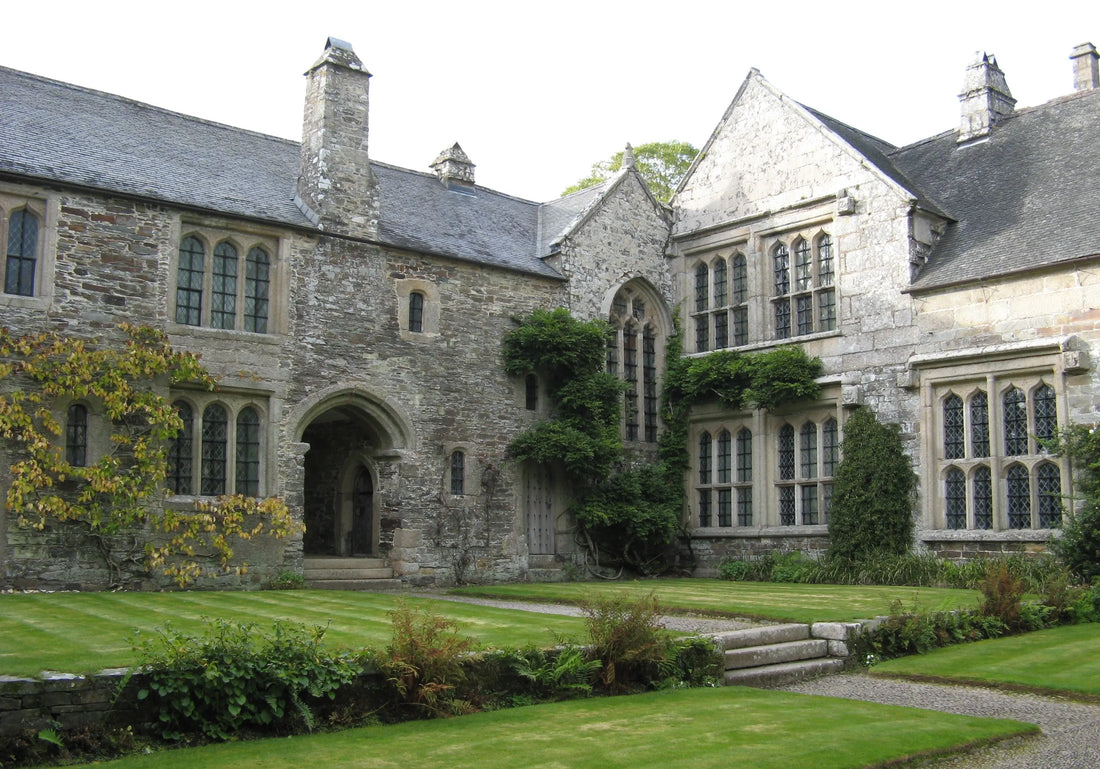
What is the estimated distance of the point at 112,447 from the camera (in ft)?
54.1

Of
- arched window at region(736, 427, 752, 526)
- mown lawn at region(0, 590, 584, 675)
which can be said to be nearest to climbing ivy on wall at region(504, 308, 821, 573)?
arched window at region(736, 427, 752, 526)

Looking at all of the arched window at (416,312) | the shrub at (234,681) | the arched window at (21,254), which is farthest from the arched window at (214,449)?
the shrub at (234,681)

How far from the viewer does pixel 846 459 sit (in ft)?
66.6

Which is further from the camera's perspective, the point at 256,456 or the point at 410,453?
the point at 410,453

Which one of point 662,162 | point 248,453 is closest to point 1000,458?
point 248,453

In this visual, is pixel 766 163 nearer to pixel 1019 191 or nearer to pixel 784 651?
pixel 1019 191

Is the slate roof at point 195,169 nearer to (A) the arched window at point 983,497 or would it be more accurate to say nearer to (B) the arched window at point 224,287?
(B) the arched window at point 224,287

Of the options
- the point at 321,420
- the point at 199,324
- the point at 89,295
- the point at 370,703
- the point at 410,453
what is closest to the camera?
the point at 370,703

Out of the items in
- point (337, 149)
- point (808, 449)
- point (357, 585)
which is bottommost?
point (357, 585)

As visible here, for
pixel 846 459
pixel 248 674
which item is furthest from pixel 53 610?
pixel 846 459

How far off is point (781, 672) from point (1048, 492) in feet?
30.1

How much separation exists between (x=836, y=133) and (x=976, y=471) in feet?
24.3

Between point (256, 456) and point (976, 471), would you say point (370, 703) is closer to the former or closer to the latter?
point (256, 456)

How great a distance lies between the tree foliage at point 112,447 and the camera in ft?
50.8
